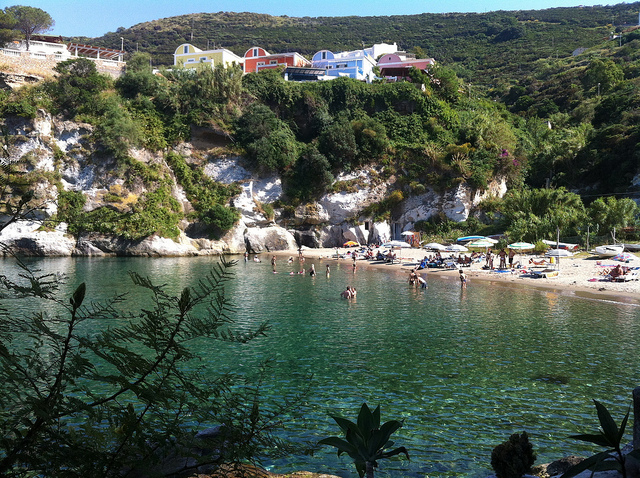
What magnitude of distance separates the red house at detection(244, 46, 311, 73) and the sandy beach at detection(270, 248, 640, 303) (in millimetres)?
39823

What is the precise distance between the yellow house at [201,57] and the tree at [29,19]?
1718 cm

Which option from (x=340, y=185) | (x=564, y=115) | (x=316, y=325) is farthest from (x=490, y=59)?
(x=316, y=325)

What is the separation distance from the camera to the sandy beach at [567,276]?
2636 centimetres

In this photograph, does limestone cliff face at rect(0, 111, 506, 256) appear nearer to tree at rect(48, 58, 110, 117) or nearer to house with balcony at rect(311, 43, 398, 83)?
tree at rect(48, 58, 110, 117)

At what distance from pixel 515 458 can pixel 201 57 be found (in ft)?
231

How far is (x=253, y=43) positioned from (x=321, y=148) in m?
84.0

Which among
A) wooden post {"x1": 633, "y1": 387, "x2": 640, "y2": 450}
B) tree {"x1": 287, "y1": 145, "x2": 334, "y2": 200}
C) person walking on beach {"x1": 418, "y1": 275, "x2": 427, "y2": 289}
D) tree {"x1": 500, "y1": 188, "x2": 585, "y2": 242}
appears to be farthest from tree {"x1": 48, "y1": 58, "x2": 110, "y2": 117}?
wooden post {"x1": 633, "y1": 387, "x2": 640, "y2": 450}

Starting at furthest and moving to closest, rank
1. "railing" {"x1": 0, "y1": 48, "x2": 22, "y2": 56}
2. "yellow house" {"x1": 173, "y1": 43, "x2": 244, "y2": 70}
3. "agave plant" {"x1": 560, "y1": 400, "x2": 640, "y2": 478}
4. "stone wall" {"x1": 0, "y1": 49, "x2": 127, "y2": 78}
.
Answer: "yellow house" {"x1": 173, "y1": 43, "x2": 244, "y2": 70} < "railing" {"x1": 0, "y1": 48, "x2": 22, "y2": 56} < "stone wall" {"x1": 0, "y1": 49, "x2": 127, "y2": 78} < "agave plant" {"x1": 560, "y1": 400, "x2": 640, "y2": 478}

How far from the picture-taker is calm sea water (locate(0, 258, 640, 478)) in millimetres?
9125

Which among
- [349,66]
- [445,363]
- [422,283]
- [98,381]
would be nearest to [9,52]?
[349,66]

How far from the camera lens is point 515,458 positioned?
19.4ft

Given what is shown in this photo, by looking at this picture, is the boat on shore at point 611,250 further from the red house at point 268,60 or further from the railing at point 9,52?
the railing at point 9,52

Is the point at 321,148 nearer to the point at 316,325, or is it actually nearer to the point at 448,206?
the point at 448,206

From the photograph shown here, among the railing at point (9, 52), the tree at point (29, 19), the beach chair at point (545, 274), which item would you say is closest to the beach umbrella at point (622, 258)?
the beach chair at point (545, 274)
